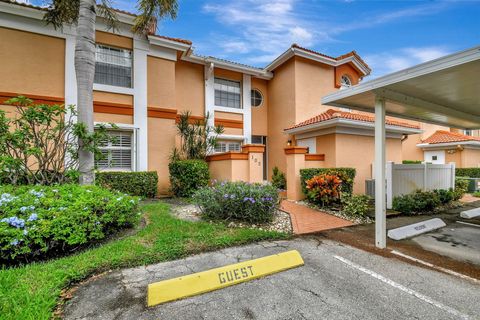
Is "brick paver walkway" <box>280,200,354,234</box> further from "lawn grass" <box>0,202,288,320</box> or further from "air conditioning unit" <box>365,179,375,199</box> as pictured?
"air conditioning unit" <box>365,179,375,199</box>

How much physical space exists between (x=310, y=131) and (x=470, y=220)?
6.43 m

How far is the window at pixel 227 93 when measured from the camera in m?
13.2

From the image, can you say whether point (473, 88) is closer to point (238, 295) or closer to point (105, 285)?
point (238, 295)

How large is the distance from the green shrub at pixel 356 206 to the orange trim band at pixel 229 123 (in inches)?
300

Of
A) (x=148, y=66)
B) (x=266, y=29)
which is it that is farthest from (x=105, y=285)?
(x=266, y=29)

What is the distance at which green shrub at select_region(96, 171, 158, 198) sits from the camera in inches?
344

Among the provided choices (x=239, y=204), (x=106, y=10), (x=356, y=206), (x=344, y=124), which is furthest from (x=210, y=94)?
(x=356, y=206)

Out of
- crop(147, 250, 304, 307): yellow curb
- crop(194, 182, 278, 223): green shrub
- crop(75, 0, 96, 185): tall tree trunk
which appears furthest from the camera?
crop(194, 182, 278, 223): green shrub

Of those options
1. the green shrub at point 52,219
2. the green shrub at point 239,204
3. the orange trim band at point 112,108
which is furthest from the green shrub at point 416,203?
the orange trim band at point 112,108


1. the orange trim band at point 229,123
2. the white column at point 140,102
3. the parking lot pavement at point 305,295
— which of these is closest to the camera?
the parking lot pavement at point 305,295

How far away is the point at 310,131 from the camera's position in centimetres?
1121

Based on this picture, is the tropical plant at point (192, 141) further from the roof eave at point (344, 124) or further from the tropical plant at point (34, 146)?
the tropical plant at point (34, 146)

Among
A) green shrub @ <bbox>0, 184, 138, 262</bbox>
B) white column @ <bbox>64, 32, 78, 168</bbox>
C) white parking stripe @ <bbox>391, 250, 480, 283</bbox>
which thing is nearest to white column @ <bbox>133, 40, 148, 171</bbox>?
white column @ <bbox>64, 32, 78, 168</bbox>

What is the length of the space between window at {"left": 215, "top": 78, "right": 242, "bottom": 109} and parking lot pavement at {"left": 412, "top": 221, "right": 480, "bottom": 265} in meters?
10.6
